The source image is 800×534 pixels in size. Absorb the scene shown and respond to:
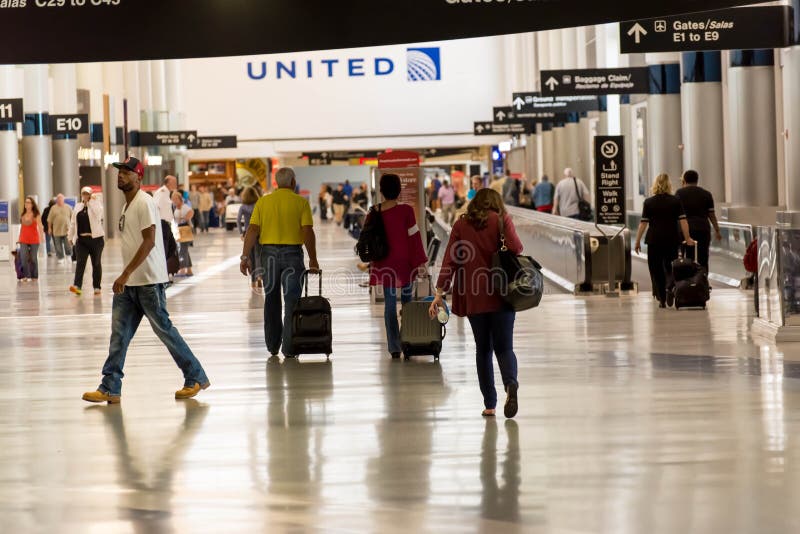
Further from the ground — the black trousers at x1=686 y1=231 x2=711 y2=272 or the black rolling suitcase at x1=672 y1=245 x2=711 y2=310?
the black trousers at x1=686 y1=231 x2=711 y2=272

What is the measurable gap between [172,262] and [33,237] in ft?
21.6

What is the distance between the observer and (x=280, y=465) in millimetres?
7016

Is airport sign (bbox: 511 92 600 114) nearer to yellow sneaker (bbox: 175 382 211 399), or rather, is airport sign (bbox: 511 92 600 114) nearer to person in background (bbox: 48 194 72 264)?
person in background (bbox: 48 194 72 264)

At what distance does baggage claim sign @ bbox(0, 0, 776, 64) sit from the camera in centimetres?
1054

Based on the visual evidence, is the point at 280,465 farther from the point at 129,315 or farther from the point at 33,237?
the point at 33,237

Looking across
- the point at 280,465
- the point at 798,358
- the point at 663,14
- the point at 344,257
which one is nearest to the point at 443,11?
the point at 663,14

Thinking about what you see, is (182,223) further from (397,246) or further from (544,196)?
(397,246)

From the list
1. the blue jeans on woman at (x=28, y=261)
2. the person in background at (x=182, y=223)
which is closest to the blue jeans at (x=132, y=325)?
the person in background at (x=182, y=223)

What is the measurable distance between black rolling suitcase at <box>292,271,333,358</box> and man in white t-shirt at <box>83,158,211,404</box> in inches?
82.9

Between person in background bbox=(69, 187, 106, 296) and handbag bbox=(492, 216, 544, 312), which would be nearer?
handbag bbox=(492, 216, 544, 312)

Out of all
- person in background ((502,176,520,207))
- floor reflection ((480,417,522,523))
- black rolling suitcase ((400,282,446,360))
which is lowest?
floor reflection ((480,417,522,523))

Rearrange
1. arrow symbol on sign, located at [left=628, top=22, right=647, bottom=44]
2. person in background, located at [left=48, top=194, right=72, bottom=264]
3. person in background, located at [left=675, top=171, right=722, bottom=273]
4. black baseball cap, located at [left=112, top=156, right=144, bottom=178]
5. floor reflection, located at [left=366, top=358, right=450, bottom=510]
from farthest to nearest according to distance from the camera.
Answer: person in background, located at [left=48, top=194, right=72, bottom=264]
arrow symbol on sign, located at [left=628, top=22, right=647, bottom=44]
person in background, located at [left=675, top=171, right=722, bottom=273]
black baseball cap, located at [left=112, top=156, right=144, bottom=178]
floor reflection, located at [left=366, top=358, right=450, bottom=510]

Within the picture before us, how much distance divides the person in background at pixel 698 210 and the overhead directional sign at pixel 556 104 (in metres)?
18.6

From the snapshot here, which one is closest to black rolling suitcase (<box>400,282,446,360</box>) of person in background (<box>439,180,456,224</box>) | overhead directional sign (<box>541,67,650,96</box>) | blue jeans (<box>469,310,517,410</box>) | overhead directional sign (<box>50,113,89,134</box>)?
blue jeans (<box>469,310,517,410</box>)
